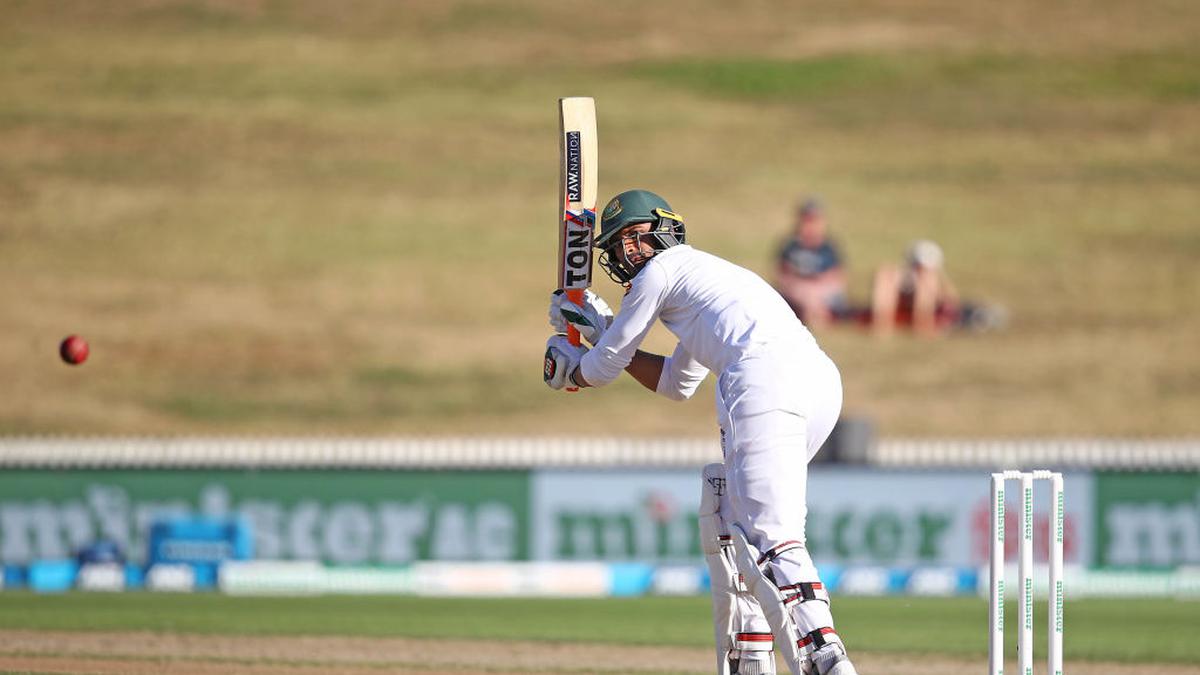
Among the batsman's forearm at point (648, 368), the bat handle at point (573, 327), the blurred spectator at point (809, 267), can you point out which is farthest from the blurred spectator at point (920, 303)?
the batsman's forearm at point (648, 368)

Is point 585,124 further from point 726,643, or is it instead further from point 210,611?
point 210,611

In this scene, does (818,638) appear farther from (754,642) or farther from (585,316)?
(585,316)

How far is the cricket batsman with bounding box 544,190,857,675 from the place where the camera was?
19.2 ft

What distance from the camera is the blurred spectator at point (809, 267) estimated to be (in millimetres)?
24875

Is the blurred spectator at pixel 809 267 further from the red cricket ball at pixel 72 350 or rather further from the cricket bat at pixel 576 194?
the cricket bat at pixel 576 194

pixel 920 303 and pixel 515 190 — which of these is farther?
pixel 515 190

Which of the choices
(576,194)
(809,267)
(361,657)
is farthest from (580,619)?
(809,267)

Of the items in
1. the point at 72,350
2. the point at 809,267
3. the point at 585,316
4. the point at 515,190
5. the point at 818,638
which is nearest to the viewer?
the point at 818,638

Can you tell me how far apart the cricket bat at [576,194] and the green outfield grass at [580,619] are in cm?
350

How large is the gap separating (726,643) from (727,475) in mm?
593

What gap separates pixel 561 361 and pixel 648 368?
0.29 metres

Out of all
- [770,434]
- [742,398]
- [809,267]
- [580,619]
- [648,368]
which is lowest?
[580,619]

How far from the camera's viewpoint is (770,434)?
5.89 metres

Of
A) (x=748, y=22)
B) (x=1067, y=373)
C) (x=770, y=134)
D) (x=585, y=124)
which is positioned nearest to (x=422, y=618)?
(x=585, y=124)
